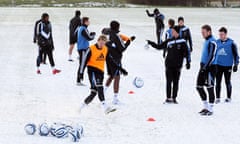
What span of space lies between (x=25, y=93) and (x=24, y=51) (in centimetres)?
808

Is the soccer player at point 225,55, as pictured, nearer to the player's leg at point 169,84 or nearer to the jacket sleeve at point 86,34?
the player's leg at point 169,84

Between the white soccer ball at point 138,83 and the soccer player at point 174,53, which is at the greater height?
the soccer player at point 174,53

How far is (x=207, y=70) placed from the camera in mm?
10328

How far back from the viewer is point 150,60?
59.9 feet

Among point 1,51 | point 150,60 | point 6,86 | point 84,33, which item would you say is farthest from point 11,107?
point 1,51

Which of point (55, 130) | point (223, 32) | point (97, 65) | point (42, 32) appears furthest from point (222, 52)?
point (42, 32)

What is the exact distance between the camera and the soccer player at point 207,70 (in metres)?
10.2

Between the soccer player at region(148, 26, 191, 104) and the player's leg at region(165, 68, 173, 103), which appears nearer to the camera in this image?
the soccer player at region(148, 26, 191, 104)

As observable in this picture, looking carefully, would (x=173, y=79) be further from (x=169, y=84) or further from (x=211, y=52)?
(x=211, y=52)

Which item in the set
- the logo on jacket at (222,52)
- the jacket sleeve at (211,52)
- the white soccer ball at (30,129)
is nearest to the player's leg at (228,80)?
the logo on jacket at (222,52)

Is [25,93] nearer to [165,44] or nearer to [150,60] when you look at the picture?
[165,44]

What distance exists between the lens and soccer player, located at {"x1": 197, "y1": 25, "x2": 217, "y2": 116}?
1019cm

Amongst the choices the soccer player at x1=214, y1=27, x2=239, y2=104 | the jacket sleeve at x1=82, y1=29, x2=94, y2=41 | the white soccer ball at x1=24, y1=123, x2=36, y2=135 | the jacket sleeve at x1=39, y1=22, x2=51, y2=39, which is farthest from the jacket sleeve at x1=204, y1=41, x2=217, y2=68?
the jacket sleeve at x1=39, y1=22, x2=51, y2=39

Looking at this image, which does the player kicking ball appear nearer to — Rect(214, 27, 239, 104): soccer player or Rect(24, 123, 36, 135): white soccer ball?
Rect(24, 123, 36, 135): white soccer ball
